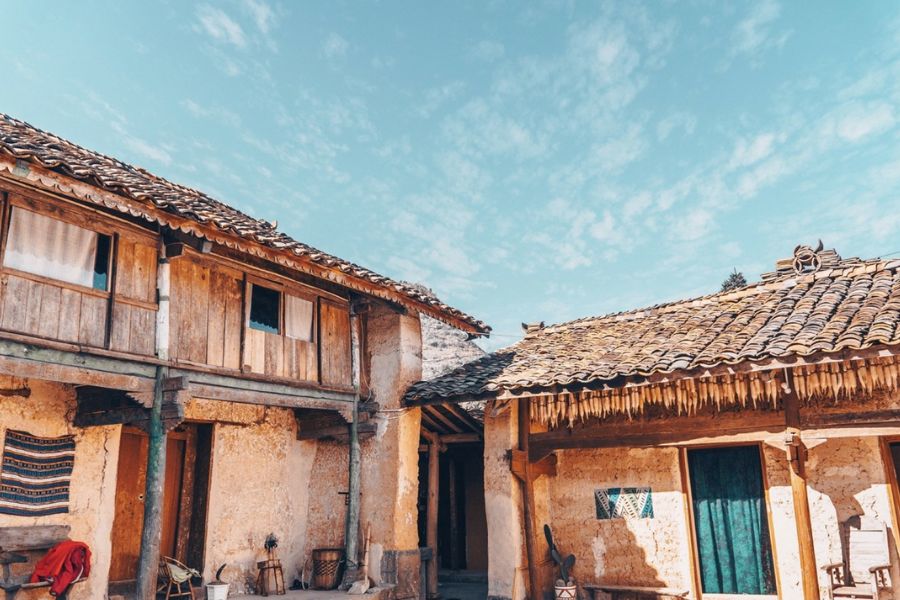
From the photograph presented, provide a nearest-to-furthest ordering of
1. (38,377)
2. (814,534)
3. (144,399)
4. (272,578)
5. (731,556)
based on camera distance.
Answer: (38,377)
(144,399)
(814,534)
(731,556)
(272,578)

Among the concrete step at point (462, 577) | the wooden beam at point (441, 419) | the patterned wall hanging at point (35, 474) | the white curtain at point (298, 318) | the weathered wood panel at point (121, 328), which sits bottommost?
the concrete step at point (462, 577)

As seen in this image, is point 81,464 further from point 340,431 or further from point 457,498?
point 457,498

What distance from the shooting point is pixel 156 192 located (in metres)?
8.01

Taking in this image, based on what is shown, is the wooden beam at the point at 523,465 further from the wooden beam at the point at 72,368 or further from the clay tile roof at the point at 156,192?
the wooden beam at the point at 72,368

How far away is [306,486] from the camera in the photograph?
1173cm

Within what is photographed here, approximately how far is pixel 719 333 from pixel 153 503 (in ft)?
25.9

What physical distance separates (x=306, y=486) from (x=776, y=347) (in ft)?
25.6

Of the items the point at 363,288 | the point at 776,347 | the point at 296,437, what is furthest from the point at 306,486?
the point at 776,347

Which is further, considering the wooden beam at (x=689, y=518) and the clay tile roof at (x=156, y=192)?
the wooden beam at (x=689, y=518)

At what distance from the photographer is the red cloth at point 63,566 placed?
7.67 meters

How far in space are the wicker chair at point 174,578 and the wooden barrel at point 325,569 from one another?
2012 millimetres

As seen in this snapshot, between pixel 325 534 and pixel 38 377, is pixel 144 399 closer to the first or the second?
pixel 38 377

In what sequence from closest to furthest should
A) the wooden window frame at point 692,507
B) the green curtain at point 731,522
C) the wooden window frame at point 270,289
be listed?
the wooden window frame at point 692,507, the green curtain at point 731,522, the wooden window frame at point 270,289

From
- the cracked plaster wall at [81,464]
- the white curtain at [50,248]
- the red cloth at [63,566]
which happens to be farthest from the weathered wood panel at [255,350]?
the red cloth at [63,566]
